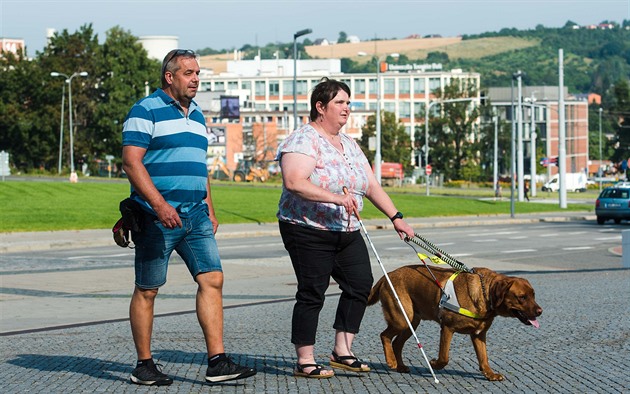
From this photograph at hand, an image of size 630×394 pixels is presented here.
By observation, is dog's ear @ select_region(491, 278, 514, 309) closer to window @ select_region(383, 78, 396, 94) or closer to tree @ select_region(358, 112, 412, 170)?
tree @ select_region(358, 112, 412, 170)

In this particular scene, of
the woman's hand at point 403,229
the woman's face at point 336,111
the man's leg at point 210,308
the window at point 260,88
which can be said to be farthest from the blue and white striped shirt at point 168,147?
the window at point 260,88

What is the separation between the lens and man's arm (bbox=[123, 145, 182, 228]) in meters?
7.24

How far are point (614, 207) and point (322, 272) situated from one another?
124ft

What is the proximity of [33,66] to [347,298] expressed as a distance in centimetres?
8981

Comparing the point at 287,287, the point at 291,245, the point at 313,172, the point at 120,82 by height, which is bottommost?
the point at 287,287

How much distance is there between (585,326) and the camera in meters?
10.7

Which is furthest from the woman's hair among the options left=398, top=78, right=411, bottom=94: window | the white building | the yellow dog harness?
left=398, top=78, right=411, bottom=94: window

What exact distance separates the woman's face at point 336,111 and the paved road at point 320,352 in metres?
1.69

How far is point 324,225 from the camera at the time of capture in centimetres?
778

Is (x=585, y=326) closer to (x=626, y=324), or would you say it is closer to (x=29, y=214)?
(x=626, y=324)

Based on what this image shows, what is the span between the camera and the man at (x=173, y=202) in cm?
746

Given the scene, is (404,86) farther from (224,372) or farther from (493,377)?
(224,372)

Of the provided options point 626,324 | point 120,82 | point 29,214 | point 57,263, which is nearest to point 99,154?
point 120,82

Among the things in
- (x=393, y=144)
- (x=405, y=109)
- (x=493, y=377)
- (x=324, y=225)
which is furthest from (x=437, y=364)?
(x=405, y=109)
